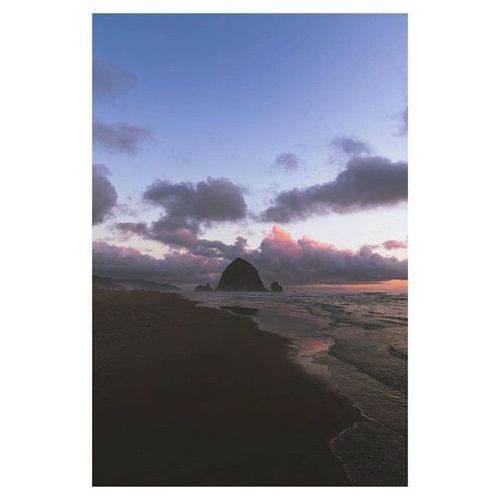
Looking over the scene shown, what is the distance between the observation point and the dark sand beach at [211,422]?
4480mm

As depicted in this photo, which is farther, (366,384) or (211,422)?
(366,384)

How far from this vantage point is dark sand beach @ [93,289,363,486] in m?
4.48

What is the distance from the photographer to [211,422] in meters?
5.17

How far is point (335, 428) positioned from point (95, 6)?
7.75m
